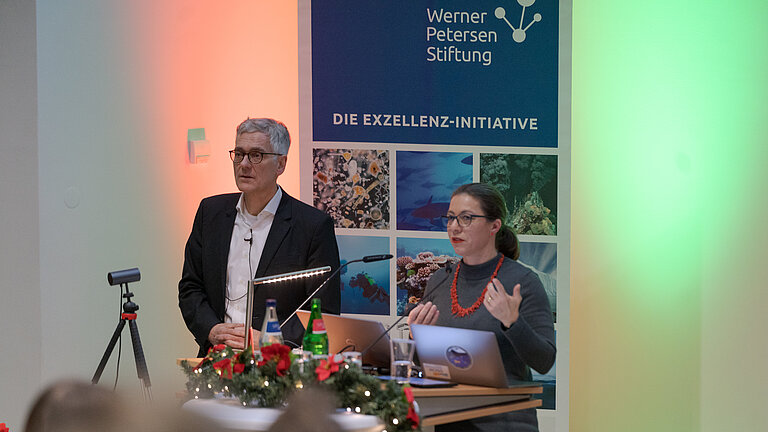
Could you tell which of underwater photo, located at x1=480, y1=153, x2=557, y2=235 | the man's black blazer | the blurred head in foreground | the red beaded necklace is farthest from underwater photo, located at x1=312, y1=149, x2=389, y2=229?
the blurred head in foreground

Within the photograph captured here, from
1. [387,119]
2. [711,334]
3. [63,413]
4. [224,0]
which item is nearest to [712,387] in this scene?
[711,334]

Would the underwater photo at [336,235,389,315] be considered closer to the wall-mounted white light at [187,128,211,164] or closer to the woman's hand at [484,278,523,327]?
the wall-mounted white light at [187,128,211,164]

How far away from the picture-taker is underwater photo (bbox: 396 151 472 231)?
456 centimetres

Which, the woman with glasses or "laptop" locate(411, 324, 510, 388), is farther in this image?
the woman with glasses

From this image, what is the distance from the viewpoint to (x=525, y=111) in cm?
452

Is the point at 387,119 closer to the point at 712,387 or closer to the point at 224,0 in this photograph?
the point at 224,0

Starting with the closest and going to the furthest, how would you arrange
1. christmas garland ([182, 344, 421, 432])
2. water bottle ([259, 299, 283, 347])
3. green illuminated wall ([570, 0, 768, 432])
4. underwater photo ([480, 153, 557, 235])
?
1. christmas garland ([182, 344, 421, 432])
2. water bottle ([259, 299, 283, 347])
3. underwater photo ([480, 153, 557, 235])
4. green illuminated wall ([570, 0, 768, 432])

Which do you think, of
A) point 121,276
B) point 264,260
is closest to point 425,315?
point 264,260

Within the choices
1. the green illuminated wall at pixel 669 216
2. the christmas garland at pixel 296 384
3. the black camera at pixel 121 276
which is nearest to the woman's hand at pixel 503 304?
the christmas garland at pixel 296 384

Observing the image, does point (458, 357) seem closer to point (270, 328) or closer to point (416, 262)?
point (270, 328)

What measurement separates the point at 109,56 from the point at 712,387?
382cm

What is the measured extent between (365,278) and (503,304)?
67.1 inches

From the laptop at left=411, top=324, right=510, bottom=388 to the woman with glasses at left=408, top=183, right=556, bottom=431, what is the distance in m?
0.19

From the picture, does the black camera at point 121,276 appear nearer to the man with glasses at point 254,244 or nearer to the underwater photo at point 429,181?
the man with glasses at point 254,244
